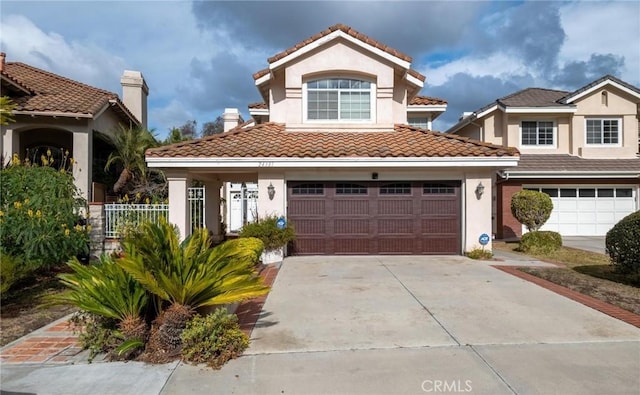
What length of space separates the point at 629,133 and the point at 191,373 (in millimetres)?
24417

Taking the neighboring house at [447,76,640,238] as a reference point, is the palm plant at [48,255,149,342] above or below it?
below

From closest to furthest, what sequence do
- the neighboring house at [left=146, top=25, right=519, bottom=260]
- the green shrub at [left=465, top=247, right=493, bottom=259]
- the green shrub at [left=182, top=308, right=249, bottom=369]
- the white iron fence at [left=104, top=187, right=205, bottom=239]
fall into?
the green shrub at [left=182, top=308, right=249, bottom=369]
the neighboring house at [left=146, top=25, right=519, bottom=260]
the green shrub at [left=465, top=247, right=493, bottom=259]
the white iron fence at [left=104, top=187, right=205, bottom=239]

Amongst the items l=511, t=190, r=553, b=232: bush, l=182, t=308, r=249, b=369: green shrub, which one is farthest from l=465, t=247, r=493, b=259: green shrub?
l=182, t=308, r=249, b=369: green shrub

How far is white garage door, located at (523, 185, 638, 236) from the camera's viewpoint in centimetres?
1909

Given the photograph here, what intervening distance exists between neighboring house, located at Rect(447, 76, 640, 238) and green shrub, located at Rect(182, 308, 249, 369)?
54.9 ft

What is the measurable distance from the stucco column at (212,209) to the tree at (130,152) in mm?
2773

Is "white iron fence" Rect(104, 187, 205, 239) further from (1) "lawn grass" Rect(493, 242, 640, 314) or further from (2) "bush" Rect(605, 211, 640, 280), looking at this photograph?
(2) "bush" Rect(605, 211, 640, 280)

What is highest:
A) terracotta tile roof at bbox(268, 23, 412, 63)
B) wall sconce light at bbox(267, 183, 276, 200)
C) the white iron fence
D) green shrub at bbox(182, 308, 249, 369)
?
terracotta tile roof at bbox(268, 23, 412, 63)

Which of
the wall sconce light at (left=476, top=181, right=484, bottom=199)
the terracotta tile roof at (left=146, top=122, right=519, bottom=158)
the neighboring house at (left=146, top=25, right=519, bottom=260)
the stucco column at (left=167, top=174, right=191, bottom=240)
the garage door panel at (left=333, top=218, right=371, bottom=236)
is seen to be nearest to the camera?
the terracotta tile roof at (left=146, top=122, right=519, bottom=158)

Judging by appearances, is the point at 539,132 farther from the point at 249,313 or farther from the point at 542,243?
the point at 249,313

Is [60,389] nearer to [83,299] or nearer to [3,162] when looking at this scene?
[83,299]

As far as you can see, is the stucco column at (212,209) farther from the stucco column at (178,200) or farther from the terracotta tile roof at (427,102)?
the terracotta tile roof at (427,102)

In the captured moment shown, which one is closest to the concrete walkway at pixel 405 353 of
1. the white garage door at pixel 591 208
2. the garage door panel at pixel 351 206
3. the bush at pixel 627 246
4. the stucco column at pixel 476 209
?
the bush at pixel 627 246

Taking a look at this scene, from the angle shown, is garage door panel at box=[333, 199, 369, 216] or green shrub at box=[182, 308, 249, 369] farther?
garage door panel at box=[333, 199, 369, 216]
